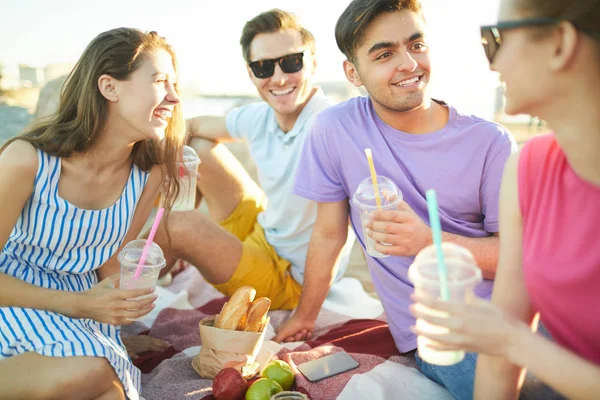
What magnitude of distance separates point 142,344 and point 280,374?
3.00 ft

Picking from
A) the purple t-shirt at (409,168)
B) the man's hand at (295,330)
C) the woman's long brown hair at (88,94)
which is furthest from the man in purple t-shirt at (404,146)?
the woman's long brown hair at (88,94)

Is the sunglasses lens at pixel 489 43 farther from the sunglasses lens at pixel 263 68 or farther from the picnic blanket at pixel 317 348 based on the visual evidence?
the sunglasses lens at pixel 263 68

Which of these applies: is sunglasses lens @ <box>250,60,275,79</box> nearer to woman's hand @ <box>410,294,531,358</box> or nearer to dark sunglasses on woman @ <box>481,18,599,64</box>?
dark sunglasses on woman @ <box>481,18,599,64</box>

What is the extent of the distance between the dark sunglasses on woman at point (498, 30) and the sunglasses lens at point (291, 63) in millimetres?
2419

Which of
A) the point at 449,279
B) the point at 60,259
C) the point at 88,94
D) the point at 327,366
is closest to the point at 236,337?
the point at 327,366

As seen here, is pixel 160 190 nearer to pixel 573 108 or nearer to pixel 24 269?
pixel 24 269

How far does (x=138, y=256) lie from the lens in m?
2.39

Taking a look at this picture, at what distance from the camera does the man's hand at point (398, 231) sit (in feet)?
7.76

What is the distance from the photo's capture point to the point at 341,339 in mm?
3084

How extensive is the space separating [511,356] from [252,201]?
2.90 m

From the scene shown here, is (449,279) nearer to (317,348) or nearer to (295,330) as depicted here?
(317,348)

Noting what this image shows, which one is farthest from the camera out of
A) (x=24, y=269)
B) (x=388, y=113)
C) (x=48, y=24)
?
(x=48, y=24)

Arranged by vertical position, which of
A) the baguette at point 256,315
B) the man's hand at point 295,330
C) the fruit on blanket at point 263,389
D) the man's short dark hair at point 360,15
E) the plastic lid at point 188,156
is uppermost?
the man's short dark hair at point 360,15

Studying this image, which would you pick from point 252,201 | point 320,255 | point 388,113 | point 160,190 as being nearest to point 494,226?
point 388,113
